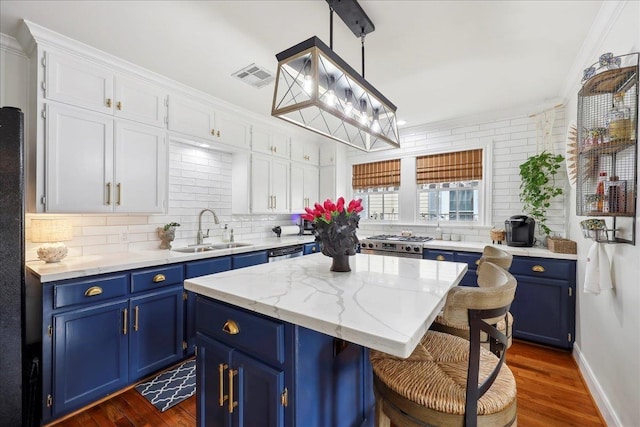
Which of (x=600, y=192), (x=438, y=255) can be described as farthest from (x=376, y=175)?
(x=600, y=192)

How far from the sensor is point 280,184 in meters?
4.04

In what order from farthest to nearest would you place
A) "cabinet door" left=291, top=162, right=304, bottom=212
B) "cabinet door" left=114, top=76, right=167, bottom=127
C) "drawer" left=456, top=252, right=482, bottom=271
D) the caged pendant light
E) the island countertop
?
"cabinet door" left=291, top=162, right=304, bottom=212 → "drawer" left=456, top=252, right=482, bottom=271 → "cabinet door" left=114, top=76, right=167, bottom=127 → the caged pendant light → the island countertop

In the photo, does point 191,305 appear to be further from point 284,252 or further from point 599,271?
point 599,271

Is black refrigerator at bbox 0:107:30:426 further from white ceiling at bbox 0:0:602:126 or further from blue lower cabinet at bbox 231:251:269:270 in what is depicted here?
blue lower cabinet at bbox 231:251:269:270

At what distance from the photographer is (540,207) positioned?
3232 mm

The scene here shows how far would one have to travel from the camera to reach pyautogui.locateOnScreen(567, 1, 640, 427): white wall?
147 cm

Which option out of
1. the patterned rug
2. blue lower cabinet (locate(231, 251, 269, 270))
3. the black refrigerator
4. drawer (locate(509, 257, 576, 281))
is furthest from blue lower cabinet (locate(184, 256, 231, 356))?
drawer (locate(509, 257, 576, 281))

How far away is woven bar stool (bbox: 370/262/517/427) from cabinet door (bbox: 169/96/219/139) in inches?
109

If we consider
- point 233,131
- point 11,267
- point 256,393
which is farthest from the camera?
point 233,131

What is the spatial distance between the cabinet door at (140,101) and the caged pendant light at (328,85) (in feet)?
5.02

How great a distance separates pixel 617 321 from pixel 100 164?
3.74m

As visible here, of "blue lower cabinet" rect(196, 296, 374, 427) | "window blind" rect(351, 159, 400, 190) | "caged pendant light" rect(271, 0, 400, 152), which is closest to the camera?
"blue lower cabinet" rect(196, 296, 374, 427)

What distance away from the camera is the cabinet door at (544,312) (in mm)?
2664

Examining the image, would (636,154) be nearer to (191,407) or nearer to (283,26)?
(283,26)
